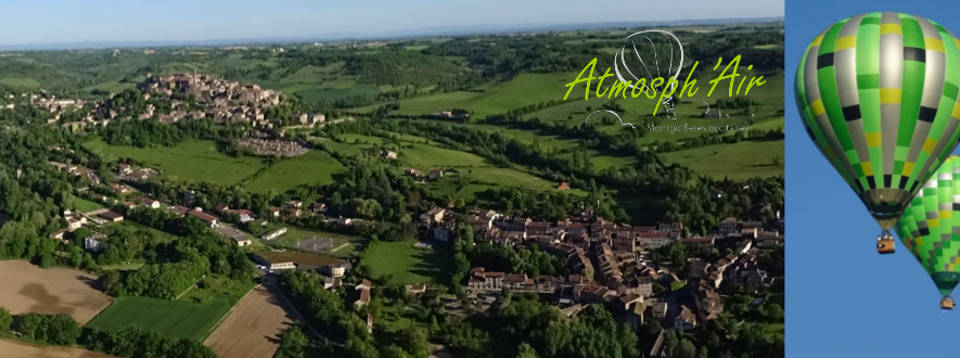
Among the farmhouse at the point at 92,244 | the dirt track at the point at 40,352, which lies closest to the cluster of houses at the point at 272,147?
the farmhouse at the point at 92,244

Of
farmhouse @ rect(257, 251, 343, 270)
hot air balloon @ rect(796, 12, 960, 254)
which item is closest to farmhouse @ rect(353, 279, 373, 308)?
farmhouse @ rect(257, 251, 343, 270)

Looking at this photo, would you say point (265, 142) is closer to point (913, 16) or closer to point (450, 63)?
point (913, 16)

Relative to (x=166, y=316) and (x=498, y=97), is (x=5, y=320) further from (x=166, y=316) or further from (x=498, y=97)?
(x=498, y=97)

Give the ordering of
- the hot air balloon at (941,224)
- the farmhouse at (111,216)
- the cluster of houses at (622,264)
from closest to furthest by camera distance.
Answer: the hot air balloon at (941,224), the cluster of houses at (622,264), the farmhouse at (111,216)

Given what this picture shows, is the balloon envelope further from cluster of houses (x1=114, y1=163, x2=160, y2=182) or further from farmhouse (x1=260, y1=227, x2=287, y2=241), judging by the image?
cluster of houses (x1=114, y1=163, x2=160, y2=182)

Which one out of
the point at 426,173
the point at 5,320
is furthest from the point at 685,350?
the point at 5,320

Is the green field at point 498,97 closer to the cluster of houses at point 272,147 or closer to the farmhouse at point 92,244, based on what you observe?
the cluster of houses at point 272,147
